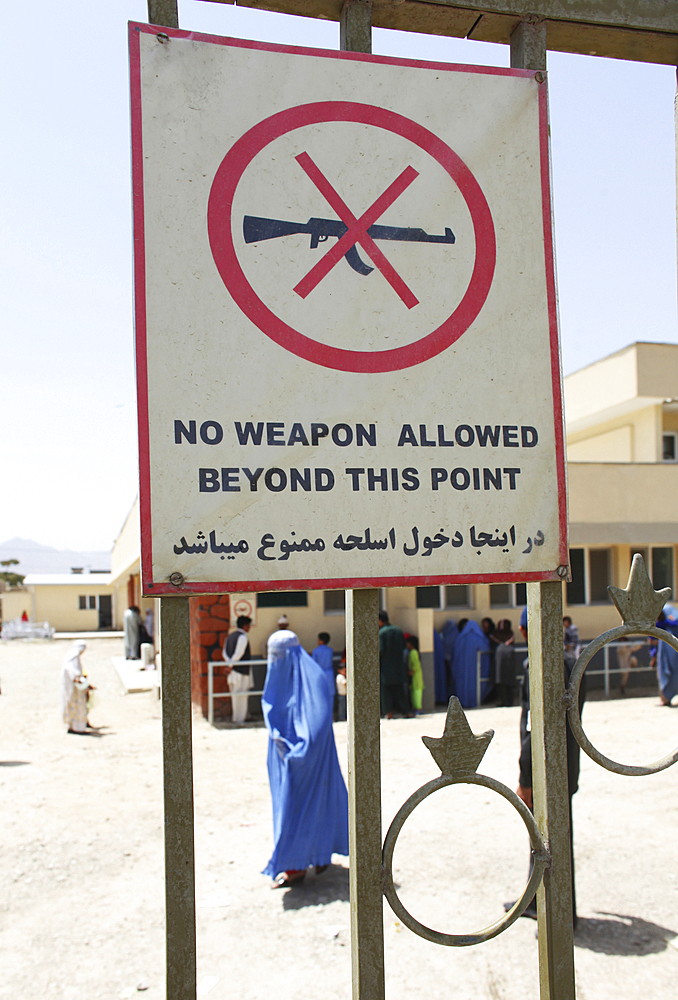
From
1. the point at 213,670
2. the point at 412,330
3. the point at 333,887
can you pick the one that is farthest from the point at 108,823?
the point at 412,330

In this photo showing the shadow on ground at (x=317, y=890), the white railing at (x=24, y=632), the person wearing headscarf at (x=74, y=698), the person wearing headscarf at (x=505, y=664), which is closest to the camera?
the shadow on ground at (x=317, y=890)

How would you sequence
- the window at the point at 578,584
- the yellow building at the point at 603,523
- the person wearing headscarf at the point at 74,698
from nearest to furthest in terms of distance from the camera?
the person wearing headscarf at the point at 74,698
the yellow building at the point at 603,523
the window at the point at 578,584

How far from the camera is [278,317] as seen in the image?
148 cm

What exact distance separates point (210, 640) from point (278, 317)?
10.4m

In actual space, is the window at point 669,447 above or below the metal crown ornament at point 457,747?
above

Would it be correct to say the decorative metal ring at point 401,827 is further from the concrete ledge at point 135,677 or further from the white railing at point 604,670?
the concrete ledge at point 135,677

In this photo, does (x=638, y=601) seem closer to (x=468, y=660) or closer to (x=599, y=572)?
(x=468, y=660)

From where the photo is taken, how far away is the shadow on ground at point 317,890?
14.9 feet

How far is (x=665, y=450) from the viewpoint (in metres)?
17.9

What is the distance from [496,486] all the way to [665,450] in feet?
59.0

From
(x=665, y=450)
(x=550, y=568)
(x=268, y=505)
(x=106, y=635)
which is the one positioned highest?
(x=665, y=450)

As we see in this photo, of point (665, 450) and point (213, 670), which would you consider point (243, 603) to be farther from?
point (665, 450)

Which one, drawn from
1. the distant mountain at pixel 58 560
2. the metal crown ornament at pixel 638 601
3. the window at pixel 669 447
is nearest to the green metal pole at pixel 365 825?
the metal crown ornament at pixel 638 601

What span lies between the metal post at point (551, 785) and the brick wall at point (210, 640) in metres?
9.98
